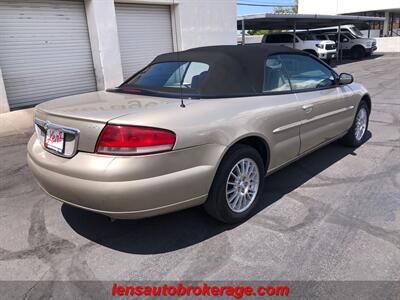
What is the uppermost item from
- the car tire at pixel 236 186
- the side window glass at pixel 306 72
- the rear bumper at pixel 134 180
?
the side window glass at pixel 306 72

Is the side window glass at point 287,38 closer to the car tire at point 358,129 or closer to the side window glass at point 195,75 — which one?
the car tire at point 358,129

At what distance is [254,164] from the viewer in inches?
133

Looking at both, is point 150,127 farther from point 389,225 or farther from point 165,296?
point 389,225

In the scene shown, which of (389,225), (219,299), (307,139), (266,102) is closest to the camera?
(219,299)

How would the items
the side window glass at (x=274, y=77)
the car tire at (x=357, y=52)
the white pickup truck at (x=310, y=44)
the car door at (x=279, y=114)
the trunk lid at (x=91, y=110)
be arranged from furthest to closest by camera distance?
1. the car tire at (x=357, y=52)
2. the white pickup truck at (x=310, y=44)
3. the side window glass at (x=274, y=77)
4. the car door at (x=279, y=114)
5. the trunk lid at (x=91, y=110)

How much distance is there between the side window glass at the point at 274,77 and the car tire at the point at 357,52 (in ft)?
79.3

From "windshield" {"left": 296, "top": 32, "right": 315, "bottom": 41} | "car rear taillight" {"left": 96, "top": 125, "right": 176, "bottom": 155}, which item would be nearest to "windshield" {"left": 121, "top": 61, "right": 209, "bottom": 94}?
"car rear taillight" {"left": 96, "top": 125, "right": 176, "bottom": 155}

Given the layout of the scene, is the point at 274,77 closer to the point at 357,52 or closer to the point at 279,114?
the point at 279,114

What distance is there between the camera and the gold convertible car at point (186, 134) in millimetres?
2570

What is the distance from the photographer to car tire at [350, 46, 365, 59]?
82.2ft

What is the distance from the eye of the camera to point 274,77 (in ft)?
12.3

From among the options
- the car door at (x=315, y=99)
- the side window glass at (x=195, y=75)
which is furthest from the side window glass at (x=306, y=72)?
the side window glass at (x=195, y=75)

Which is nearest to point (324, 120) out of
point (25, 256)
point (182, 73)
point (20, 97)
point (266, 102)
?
point (266, 102)

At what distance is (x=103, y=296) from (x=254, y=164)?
172 cm
